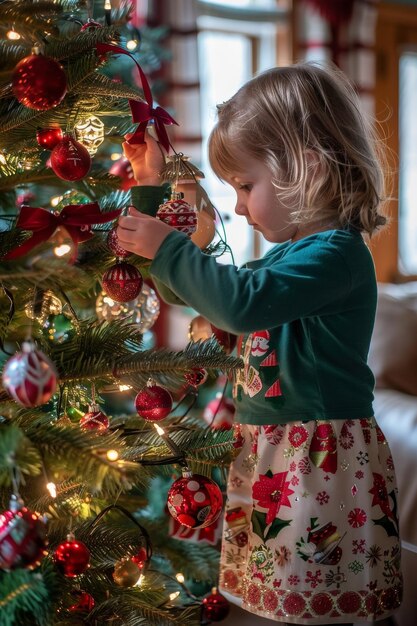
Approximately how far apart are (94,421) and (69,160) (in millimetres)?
308

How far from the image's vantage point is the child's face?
3.35 ft

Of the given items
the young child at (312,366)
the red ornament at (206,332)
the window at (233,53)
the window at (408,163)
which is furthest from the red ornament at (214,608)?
the window at (408,163)

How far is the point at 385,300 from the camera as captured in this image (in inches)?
66.6

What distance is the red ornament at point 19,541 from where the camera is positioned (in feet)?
2.24

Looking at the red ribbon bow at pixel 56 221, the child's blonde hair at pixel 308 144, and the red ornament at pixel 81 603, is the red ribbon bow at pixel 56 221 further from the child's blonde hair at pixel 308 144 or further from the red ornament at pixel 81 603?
the red ornament at pixel 81 603

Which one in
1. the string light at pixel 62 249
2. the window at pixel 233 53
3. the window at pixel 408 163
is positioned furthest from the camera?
the window at pixel 408 163

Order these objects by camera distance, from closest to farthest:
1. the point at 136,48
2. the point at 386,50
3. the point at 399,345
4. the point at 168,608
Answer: the point at 168,608 < the point at 136,48 < the point at 399,345 < the point at 386,50

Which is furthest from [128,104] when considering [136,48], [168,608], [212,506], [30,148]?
[168,608]

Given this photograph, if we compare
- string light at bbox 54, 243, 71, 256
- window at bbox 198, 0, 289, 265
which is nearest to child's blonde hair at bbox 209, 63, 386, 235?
string light at bbox 54, 243, 71, 256

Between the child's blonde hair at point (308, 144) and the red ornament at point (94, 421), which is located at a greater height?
the child's blonde hair at point (308, 144)

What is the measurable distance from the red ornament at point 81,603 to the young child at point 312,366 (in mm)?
228

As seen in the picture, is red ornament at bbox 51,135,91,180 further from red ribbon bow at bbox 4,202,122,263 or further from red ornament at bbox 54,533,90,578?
red ornament at bbox 54,533,90,578

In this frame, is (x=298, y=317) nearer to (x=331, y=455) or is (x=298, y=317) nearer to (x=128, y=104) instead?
(x=331, y=455)

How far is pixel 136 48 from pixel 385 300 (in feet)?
2.73
